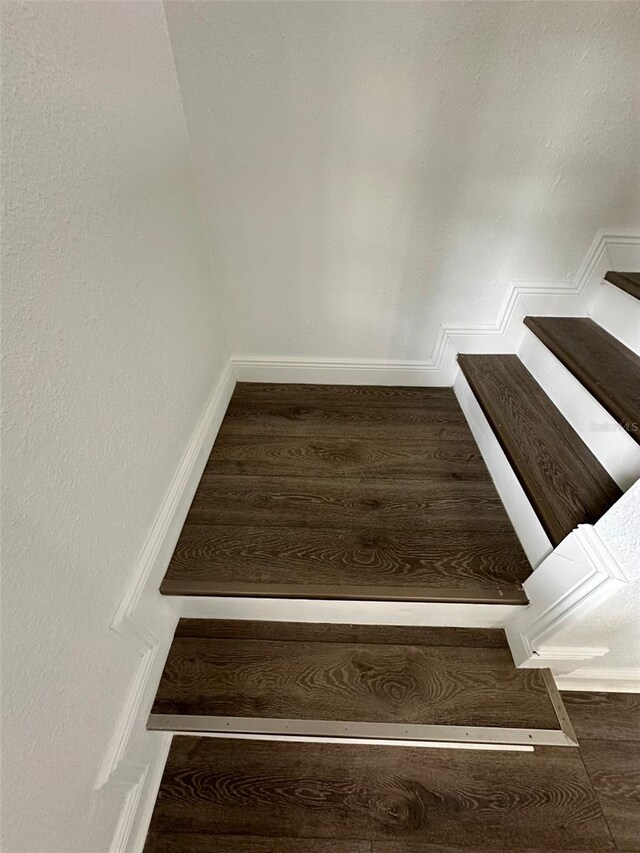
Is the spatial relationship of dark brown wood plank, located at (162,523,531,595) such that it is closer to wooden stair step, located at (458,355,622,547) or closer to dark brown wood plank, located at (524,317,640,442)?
wooden stair step, located at (458,355,622,547)

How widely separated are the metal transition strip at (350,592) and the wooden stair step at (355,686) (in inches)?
6.1

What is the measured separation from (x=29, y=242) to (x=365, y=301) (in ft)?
3.88

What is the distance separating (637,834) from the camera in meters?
0.95

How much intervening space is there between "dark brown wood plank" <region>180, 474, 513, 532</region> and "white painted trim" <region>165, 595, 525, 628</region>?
0.75 feet

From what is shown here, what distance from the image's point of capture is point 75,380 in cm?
73

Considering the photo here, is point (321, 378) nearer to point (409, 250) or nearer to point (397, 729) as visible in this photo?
point (409, 250)

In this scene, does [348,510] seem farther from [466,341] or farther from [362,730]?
[466,341]

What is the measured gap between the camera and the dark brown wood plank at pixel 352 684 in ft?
3.21

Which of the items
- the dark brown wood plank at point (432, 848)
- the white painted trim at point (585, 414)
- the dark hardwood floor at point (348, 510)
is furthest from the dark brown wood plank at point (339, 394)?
the dark brown wood plank at point (432, 848)

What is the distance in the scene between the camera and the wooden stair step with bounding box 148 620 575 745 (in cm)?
96

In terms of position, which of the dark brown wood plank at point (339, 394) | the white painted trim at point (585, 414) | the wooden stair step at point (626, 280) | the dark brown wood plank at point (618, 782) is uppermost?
the wooden stair step at point (626, 280)

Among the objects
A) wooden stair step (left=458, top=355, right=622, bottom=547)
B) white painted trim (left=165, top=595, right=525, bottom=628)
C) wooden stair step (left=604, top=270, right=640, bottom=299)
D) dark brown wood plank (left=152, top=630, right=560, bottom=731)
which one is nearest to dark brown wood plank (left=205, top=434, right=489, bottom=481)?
wooden stair step (left=458, top=355, right=622, bottom=547)

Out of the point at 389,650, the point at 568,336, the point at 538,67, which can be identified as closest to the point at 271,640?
the point at 389,650

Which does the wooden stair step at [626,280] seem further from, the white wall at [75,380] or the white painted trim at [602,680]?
the white wall at [75,380]
